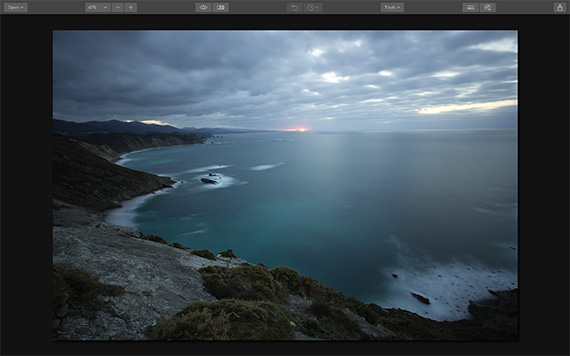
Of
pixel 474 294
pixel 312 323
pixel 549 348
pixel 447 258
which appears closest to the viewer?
pixel 549 348

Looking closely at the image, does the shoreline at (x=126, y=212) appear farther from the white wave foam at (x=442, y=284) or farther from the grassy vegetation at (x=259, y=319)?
the white wave foam at (x=442, y=284)

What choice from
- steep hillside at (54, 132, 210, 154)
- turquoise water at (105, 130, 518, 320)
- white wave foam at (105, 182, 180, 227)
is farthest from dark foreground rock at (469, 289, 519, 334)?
steep hillside at (54, 132, 210, 154)

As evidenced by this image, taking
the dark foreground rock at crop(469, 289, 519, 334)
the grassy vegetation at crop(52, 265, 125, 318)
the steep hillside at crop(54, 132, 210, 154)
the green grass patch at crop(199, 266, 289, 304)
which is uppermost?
the steep hillside at crop(54, 132, 210, 154)

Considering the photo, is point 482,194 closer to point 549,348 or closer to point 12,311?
point 549,348
